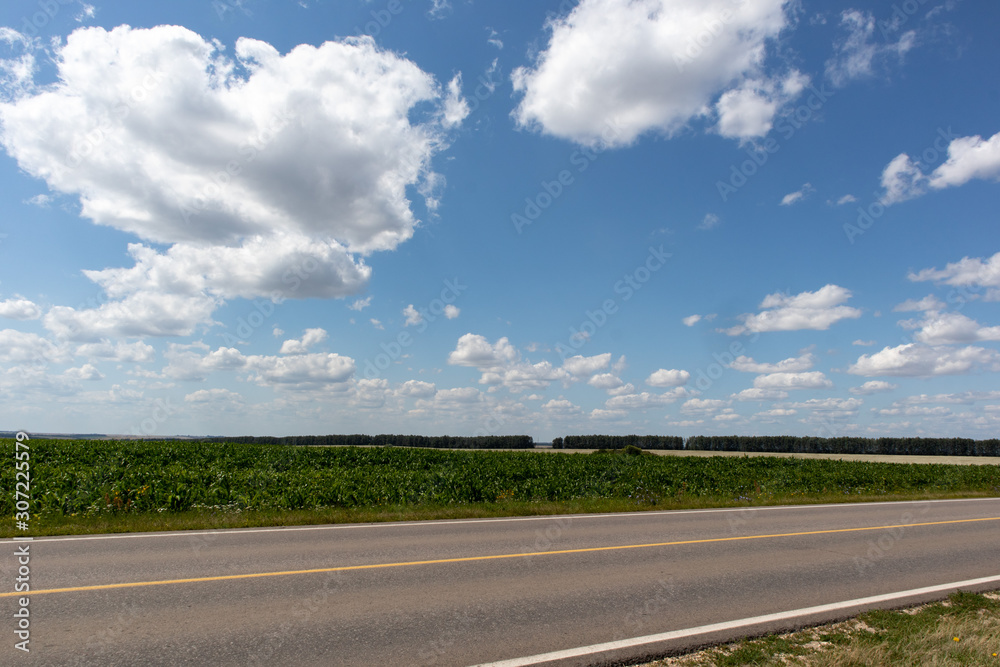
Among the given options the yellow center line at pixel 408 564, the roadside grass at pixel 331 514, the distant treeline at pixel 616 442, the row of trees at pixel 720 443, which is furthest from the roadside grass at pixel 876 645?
the distant treeline at pixel 616 442

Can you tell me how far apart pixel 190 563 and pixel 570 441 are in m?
117

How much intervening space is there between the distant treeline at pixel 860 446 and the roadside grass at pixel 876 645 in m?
107

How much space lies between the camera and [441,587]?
7449mm

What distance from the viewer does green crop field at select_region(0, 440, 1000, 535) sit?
14094 mm

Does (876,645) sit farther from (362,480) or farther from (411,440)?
(411,440)

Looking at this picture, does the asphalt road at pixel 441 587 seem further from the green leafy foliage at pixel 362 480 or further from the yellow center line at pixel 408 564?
the green leafy foliage at pixel 362 480

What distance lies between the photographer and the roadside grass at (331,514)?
1173cm

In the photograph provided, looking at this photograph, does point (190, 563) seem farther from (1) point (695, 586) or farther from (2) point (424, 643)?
(1) point (695, 586)

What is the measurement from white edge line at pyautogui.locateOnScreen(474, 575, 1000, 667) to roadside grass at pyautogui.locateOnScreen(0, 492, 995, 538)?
8.78m

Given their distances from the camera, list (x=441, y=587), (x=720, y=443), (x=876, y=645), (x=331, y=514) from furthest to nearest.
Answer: (x=720, y=443)
(x=331, y=514)
(x=441, y=587)
(x=876, y=645)

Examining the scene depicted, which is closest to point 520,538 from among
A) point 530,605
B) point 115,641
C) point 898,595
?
point 530,605

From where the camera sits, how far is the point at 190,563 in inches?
336

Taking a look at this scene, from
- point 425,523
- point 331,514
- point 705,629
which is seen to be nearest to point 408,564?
point 425,523

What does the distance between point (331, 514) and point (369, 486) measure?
10.8 feet
